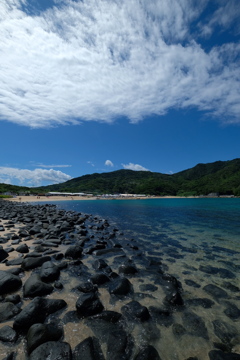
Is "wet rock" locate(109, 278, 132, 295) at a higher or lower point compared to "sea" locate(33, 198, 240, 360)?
higher

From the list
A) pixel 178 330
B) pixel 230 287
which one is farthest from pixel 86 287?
pixel 230 287

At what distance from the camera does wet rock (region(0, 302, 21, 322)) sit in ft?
14.8

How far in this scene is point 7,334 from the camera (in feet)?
13.0

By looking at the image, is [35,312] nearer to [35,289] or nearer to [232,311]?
[35,289]

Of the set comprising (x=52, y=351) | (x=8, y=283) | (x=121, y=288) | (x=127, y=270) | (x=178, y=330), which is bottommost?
(x=178, y=330)

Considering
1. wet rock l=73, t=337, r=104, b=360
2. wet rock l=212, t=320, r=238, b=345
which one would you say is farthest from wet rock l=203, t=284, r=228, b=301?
wet rock l=73, t=337, r=104, b=360

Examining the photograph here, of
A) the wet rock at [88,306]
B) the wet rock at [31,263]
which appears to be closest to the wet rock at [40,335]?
the wet rock at [88,306]

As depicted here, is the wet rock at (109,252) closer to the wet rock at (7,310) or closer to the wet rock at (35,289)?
the wet rock at (35,289)

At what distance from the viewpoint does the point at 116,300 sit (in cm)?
559

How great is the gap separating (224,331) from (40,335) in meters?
4.63

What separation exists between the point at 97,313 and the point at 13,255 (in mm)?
6862

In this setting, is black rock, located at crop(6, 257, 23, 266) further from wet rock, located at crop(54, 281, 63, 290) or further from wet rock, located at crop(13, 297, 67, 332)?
wet rock, located at crop(13, 297, 67, 332)

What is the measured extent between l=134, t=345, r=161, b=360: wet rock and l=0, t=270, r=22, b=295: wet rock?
468cm

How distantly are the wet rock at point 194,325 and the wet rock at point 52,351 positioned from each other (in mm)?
3076
